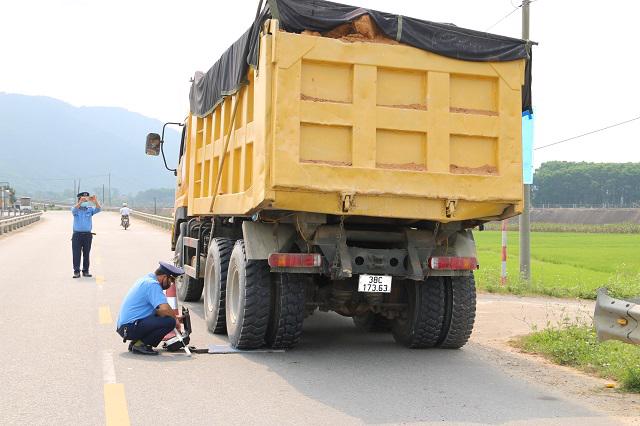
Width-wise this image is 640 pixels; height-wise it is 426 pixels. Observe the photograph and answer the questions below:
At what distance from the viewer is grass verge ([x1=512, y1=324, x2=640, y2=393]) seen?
6.75 meters

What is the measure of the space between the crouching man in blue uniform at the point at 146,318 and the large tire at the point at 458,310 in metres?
2.92

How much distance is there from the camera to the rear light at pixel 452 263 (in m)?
7.65

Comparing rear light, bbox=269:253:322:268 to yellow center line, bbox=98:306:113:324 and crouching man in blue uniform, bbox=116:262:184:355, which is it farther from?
yellow center line, bbox=98:306:113:324

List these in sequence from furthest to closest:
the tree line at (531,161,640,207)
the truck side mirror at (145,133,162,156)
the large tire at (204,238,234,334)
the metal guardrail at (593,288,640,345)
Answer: the tree line at (531,161,640,207)
the truck side mirror at (145,133,162,156)
the large tire at (204,238,234,334)
the metal guardrail at (593,288,640,345)

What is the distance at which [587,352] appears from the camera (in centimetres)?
790

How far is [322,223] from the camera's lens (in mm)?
7348

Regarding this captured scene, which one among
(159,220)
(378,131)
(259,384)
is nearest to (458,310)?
(378,131)

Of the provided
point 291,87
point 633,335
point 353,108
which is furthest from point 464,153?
point 633,335

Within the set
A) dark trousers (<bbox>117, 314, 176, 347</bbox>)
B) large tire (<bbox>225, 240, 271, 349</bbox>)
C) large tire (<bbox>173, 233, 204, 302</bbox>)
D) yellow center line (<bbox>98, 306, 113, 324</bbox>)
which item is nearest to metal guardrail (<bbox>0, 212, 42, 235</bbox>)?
large tire (<bbox>173, 233, 204, 302</bbox>)

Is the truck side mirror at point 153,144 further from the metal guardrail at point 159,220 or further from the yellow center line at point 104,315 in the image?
the metal guardrail at point 159,220

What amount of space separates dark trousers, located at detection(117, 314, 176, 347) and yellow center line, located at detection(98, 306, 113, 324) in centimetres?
221

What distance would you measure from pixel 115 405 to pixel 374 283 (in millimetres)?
2887

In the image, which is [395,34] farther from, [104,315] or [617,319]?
[104,315]

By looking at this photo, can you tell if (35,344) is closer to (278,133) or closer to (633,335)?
(278,133)
